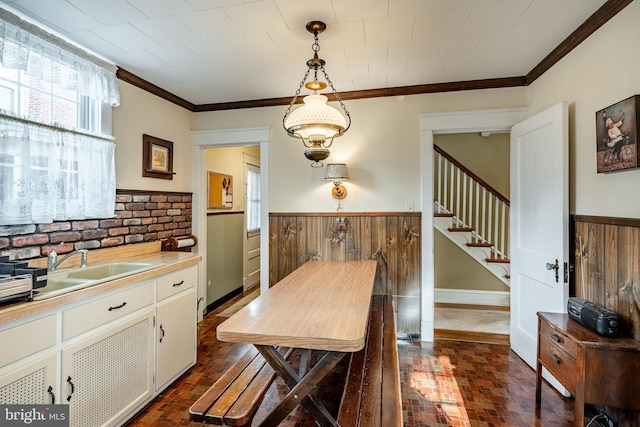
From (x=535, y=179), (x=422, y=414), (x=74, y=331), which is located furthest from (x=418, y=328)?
(x=74, y=331)

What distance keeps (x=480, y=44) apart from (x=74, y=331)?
10.5 feet

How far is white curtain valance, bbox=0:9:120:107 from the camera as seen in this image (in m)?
1.95

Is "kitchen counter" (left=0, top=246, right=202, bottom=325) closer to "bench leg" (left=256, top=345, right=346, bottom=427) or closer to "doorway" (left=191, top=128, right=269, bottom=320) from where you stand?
"doorway" (left=191, top=128, right=269, bottom=320)

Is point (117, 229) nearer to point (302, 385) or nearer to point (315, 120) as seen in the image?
point (315, 120)

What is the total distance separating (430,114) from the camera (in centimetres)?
323

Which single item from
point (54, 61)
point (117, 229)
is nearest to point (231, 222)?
point (117, 229)

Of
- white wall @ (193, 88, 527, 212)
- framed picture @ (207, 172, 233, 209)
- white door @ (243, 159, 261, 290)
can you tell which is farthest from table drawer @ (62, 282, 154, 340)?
white door @ (243, 159, 261, 290)

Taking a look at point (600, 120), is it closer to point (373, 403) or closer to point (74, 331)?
point (373, 403)

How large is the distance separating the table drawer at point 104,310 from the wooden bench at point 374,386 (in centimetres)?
141

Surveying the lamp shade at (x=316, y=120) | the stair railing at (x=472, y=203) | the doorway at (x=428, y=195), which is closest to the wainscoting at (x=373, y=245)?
the doorway at (x=428, y=195)

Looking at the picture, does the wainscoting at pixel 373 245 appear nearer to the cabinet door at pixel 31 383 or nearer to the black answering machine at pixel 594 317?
the black answering machine at pixel 594 317

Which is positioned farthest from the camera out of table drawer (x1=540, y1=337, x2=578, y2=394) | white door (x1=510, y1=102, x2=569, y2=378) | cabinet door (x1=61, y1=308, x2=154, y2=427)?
white door (x1=510, y1=102, x2=569, y2=378)

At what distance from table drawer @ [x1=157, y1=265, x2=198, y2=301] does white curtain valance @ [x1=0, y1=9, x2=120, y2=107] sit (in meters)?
1.51

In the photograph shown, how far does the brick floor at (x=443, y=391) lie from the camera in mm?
2049
